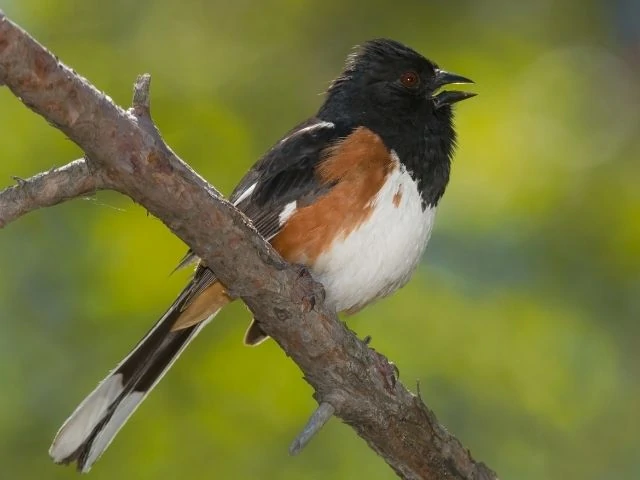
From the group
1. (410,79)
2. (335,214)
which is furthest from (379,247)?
(410,79)

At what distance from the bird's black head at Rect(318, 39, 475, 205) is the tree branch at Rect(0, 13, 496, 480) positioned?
2.46 feet

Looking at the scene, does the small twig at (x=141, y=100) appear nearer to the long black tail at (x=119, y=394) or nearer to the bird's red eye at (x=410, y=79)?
the long black tail at (x=119, y=394)

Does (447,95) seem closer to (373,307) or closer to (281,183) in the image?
(281,183)

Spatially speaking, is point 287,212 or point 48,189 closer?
point 48,189

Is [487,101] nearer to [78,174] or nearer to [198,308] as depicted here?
[198,308]

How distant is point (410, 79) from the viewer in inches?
146

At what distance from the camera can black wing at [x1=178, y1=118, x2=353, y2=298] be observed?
321 centimetres

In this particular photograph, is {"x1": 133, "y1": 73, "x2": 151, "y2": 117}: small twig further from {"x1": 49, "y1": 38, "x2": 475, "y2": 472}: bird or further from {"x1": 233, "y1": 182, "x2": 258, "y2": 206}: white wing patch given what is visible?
{"x1": 233, "y1": 182, "x2": 258, "y2": 206}: white wing patch

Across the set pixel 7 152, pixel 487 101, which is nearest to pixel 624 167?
pixel 487 101

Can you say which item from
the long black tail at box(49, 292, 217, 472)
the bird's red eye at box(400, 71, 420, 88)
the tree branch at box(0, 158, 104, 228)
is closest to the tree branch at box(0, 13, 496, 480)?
the tree branch at box(0, 158, 104, 228)

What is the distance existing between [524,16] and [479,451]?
2.53m

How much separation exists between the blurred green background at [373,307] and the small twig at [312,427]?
129cm

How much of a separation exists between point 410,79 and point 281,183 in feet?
2.36

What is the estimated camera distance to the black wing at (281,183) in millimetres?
3209
